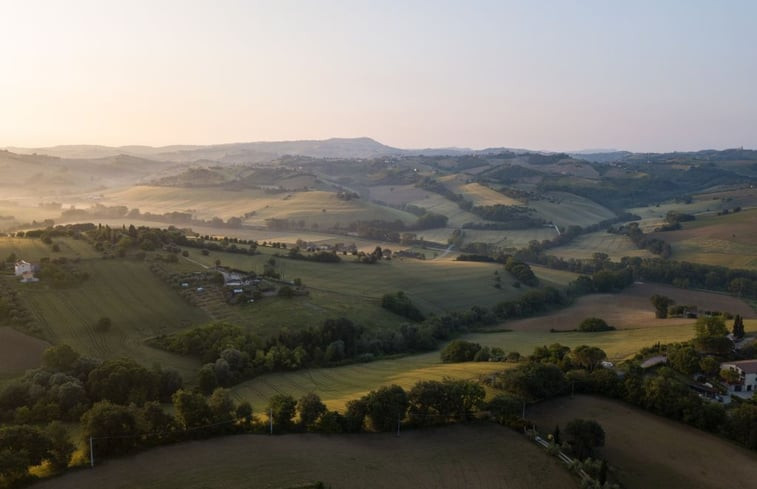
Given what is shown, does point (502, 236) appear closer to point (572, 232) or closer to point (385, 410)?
point (572, 232)

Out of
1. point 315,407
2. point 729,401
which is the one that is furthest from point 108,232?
point 729,401

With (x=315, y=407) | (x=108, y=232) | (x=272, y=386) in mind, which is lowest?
(x=272, y=386)

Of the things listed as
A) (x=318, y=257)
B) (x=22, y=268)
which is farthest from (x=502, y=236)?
(x=22, y=268)

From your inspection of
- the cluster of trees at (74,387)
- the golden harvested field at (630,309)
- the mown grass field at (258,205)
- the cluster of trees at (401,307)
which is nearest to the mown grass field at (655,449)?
the golden harvested field at (630,309)

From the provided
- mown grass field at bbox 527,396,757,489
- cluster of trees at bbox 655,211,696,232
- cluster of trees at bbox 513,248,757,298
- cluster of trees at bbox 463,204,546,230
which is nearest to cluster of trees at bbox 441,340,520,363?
mown grass field at bbox 527,396,757,489

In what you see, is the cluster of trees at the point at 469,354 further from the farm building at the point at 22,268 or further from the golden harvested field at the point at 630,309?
the farm building at the point at 22,268

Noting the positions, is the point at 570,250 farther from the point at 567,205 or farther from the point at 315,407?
the point at 315,407

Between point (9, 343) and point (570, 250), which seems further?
point (570, 250)

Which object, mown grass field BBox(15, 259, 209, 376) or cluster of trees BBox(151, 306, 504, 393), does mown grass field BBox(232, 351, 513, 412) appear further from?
mown grass field BBox(15, 259, 209, 376)
